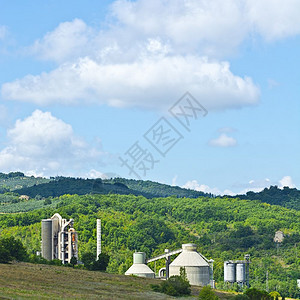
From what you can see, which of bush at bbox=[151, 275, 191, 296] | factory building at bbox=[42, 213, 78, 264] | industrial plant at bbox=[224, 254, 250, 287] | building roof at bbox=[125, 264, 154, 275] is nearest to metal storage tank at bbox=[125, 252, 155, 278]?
building roof at bbox=[125, 264, 154, 275]

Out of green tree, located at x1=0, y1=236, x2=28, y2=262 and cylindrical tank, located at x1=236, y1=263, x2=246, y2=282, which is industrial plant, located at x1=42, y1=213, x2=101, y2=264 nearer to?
green tree, located at x1=0, y1=236, x2=28, y2=262

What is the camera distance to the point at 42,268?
9312 centimetres

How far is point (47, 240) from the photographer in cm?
14050

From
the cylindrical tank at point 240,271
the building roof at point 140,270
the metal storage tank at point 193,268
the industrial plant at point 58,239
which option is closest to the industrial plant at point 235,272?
the cylindrical tank at point 240,271

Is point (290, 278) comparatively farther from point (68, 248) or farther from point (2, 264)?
point (2, 264)

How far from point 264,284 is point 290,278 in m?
17.8

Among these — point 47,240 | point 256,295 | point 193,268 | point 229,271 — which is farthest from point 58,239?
point 256,295

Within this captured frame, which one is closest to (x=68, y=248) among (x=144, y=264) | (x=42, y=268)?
(x=144, y=264)

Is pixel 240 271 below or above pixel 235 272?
above

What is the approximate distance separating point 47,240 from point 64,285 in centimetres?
6860

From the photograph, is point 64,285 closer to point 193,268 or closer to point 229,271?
point 193,268

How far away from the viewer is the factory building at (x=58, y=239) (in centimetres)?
13862

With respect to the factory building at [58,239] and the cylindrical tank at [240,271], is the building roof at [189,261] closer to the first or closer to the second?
the cylindrical tank at [240,271]

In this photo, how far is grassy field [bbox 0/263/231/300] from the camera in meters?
62.0
